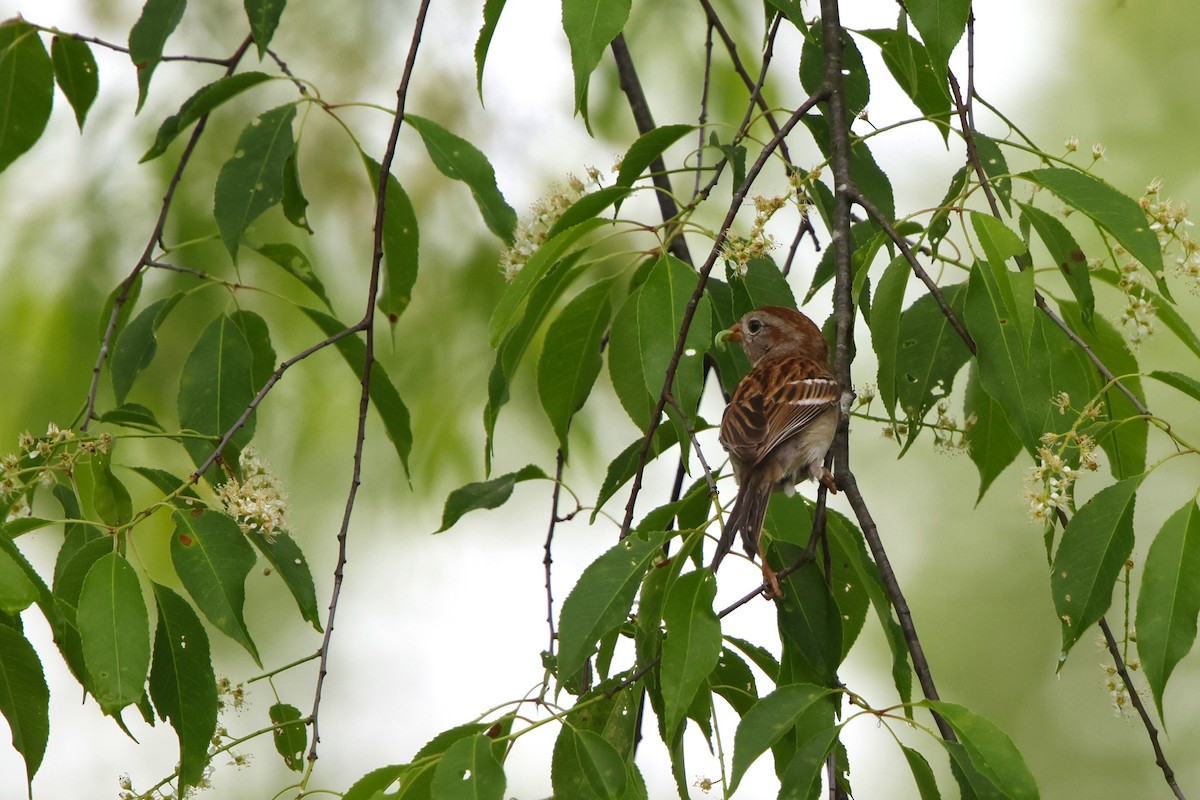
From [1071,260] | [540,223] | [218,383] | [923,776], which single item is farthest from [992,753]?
[218,383]

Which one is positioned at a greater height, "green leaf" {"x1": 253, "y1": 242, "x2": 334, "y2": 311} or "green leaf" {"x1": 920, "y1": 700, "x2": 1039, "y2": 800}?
"green leaf" {"x1": 253, "y1": 242, "x2": 334, "y2": 311}

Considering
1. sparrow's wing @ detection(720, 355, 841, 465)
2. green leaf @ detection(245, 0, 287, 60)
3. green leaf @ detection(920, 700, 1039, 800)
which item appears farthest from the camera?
sparrow's wing @ detection(720, 355, 841, 465)

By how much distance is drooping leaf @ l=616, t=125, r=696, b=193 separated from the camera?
2.61m

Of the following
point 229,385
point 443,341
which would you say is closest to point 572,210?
point 229,385

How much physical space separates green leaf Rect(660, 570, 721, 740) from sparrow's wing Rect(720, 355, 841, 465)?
1275 millimetres

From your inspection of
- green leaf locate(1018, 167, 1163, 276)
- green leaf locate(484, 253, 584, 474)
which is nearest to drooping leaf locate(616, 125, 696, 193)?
green leaf locate(484, 253, 584, 474)

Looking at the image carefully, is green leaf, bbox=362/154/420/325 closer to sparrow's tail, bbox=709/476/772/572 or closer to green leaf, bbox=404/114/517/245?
green leaf, bbox=404/114/517/245

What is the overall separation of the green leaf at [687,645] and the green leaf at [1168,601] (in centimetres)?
Answer: 70

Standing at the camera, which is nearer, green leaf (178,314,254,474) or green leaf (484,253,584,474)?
green leaf (484,253,584,474)

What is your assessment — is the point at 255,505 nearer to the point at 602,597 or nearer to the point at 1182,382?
the point at 602,597

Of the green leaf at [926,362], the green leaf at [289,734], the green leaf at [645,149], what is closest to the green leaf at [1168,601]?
the green leaf at [926,362]

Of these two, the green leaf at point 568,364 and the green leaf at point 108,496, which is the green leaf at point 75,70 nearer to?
the green leaf at point 108,496

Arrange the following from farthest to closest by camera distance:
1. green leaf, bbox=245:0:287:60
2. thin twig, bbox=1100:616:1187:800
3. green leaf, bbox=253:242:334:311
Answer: green leaf, bbox=253:242:334:311 < green leaf, bbox=245:0:287:60 < thin twig, bbox=1100:616:1187:800

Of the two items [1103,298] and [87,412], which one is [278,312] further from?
[1103,298]
